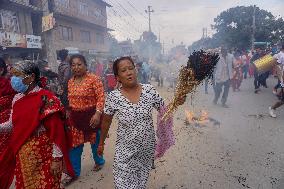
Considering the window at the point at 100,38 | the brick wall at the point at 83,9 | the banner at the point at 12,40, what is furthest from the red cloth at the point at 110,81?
the window at the point at 100,38

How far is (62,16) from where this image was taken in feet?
93.2

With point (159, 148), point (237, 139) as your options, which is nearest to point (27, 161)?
point (159, 148)

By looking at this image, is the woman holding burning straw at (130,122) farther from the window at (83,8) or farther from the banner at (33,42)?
the window at (83,8)

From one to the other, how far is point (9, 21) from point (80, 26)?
456 inches

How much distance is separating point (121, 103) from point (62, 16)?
89.8ft

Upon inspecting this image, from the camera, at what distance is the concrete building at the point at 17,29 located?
2027 centimetres

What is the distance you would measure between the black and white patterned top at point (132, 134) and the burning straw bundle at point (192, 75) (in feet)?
1.27

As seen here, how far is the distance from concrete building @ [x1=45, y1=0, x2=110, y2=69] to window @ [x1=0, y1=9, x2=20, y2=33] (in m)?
2.83

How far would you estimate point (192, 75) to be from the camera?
3438 millimetres

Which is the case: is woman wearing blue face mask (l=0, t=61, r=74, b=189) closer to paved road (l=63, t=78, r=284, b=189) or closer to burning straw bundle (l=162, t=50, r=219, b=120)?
burning straw bundle (l=162, t=50, r=219, b=120)

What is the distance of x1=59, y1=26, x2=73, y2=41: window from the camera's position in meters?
28.7

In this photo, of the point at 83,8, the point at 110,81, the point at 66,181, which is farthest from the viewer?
the point at 83,8

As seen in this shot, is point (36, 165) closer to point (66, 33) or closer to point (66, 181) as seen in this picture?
point (66, 181)

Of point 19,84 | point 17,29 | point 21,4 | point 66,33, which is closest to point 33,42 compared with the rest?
point 17,29
